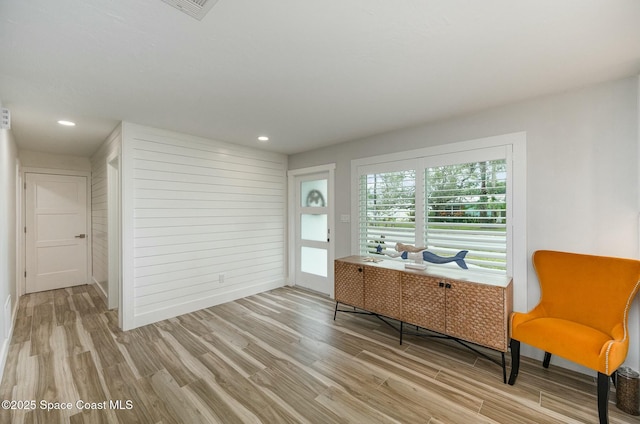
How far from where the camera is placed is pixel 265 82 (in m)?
2.16

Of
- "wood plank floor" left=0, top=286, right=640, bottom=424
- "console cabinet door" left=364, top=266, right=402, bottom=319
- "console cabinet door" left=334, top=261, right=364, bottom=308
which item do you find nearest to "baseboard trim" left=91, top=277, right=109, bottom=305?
"wood plank floor" left=0, top=286, right=640, bottom=424

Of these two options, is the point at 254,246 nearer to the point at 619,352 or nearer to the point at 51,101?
the point at 51,101

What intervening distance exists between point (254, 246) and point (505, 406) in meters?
3.61

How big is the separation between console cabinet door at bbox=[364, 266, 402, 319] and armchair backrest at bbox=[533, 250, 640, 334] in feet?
4.00

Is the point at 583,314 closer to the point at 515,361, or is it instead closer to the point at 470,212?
the point at 515,361

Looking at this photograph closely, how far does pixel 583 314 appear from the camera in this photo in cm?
211

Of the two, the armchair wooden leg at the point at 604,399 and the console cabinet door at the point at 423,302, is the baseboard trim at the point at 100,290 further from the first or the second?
the armchair wooden leg at the point at 604,399

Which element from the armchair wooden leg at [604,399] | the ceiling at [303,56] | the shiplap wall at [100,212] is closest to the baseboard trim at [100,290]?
the shiplap wall at [100,212]

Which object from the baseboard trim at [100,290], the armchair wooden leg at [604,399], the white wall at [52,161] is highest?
the white wall at [52,161]

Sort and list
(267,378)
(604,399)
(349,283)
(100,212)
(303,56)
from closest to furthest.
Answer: (604,399) → (303,56) → (267,378) → (349,283) → (100,212)

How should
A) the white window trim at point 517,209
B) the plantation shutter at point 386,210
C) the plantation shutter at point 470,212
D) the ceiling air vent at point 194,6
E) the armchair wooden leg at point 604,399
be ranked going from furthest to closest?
1. the plantation shutter at point 386,210
2. the plantation shutter at point 470,212
3. the white window trim at point 517,209
4. the armchair wooden leg at point 604,399
5. the ceiling air vent at point 194,6

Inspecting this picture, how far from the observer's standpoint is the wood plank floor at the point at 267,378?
1844mm

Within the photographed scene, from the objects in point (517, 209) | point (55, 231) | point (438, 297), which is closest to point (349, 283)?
point (438, 297)

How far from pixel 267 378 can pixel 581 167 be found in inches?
126
